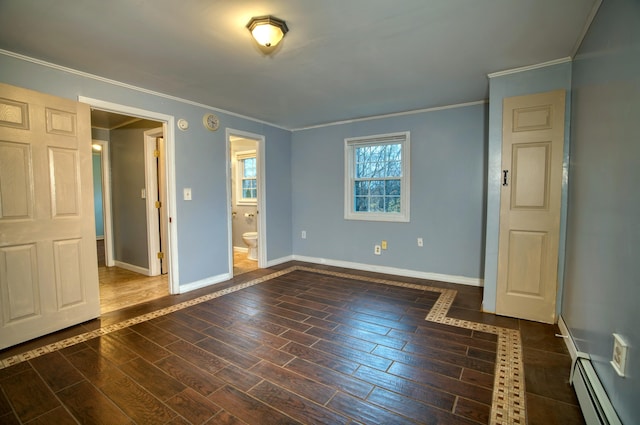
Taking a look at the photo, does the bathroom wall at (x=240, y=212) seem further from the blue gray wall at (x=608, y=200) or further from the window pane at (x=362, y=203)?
the blue gray wall at (x=608, y=200)

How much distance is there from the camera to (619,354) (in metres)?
1.37

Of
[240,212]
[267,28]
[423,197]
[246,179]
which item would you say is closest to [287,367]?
[267,28]

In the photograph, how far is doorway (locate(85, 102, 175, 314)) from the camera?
4168 mm

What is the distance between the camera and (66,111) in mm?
2545

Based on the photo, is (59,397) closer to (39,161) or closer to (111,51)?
(39,161)

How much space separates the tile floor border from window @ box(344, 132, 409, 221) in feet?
3.75

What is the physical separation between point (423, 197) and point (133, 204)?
435 cm

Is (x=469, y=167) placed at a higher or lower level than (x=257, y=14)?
lower

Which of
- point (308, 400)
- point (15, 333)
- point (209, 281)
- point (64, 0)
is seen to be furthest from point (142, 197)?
point (308, 400)

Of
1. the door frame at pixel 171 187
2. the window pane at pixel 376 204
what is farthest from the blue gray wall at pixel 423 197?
the door frame at pixel 171 187

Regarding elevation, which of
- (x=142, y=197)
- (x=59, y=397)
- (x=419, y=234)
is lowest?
(x=59, y=397)

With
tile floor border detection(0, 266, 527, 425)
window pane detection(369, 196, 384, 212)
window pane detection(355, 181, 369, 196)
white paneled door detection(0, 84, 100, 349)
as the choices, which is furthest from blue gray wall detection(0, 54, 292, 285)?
window pane detection(369, 196, 384, 212)

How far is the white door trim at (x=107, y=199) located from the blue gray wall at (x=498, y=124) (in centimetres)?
550

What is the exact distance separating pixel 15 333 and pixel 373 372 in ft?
9.03
